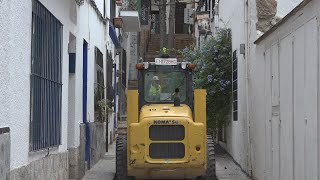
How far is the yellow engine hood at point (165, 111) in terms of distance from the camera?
10914 millimetres

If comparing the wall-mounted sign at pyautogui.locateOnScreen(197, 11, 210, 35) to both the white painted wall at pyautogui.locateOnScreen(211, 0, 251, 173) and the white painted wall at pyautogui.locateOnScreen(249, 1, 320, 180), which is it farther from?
the white painted wall at pyautogui.locateOnScreen(249, 1, 320, 180)

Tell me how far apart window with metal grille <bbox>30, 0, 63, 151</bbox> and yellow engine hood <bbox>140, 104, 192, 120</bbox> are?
2376 mm

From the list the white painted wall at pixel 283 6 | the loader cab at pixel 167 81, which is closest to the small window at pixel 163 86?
the loader cab at pixel 167 81

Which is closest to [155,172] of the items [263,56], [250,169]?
[250,169]

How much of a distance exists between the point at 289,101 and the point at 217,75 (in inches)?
296

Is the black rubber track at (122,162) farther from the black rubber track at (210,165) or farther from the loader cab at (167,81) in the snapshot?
the black rubber track at (210,165)

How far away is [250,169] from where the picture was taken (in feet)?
39.4

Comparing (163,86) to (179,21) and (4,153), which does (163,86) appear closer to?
(4,153)

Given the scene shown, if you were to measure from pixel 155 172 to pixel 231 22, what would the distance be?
6.42 metres

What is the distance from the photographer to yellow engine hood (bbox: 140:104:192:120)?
1091 centimetres

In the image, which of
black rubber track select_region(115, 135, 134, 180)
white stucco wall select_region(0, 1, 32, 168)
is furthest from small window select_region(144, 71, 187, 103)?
white stucco wall select_region(0, 1, 32, 168)

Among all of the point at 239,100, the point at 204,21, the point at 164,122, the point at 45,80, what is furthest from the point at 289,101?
the point at 204,21

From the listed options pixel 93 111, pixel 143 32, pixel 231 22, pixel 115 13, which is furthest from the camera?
pixel 143 32

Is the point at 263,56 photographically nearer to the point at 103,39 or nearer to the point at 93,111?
the point at 93,111
